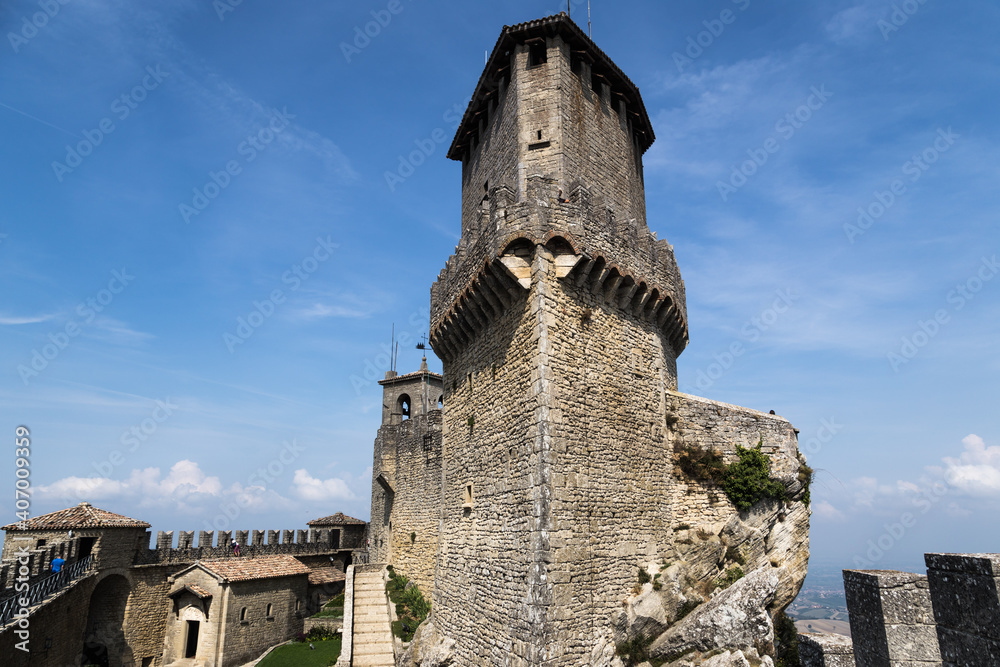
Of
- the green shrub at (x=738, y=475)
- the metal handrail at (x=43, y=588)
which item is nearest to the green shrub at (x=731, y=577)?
the green shrub at (x=738, y=475)

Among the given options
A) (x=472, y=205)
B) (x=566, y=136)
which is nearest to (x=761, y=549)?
(x=566, y=136)

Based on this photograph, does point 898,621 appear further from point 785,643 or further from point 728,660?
point 785,643

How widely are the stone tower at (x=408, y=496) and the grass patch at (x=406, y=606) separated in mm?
444

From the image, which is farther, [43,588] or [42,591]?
[43,588]

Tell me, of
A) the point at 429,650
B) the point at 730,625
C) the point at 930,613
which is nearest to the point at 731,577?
the point at 730,625

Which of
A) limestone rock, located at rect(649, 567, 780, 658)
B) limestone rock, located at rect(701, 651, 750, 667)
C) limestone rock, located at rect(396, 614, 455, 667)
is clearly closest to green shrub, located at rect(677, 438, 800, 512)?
limestone rock, located at rect(649, 567, 780, 658)

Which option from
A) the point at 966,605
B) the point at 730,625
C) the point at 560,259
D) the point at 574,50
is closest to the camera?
the point at 966,605

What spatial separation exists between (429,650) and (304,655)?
1090 cm

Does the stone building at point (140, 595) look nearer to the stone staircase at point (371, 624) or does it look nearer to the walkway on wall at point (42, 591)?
the walkway on wall at point (42, 591)

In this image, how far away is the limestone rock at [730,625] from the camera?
10.5m

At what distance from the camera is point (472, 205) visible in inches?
682

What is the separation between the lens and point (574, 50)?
1522 centimetres

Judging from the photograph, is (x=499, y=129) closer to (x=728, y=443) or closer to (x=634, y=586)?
(x=728, y=443)

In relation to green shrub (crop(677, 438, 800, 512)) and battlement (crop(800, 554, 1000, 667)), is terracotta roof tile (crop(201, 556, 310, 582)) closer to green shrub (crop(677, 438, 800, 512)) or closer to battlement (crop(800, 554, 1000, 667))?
green shrub (crop(677, 438, 800, 512))
